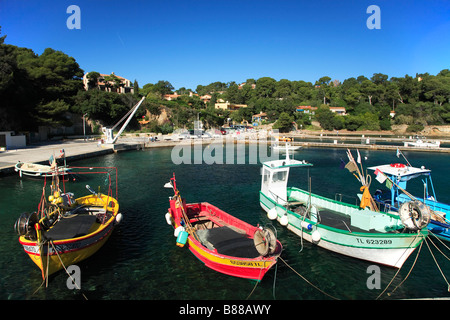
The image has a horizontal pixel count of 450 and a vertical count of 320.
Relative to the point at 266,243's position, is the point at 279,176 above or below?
above

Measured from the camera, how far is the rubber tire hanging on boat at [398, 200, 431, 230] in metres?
10.6

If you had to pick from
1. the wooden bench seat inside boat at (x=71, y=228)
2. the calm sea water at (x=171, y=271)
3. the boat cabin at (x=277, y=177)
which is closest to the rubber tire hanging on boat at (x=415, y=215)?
the calm sea water at (x=171, y=271)

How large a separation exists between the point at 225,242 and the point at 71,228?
637cm

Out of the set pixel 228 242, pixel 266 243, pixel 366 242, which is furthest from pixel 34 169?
pixel 366 242

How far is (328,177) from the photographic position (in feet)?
97.6

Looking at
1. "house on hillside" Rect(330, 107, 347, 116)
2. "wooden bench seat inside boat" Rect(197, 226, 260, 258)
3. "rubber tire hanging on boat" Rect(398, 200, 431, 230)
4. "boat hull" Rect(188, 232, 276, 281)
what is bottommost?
"boat hull" Rect(188, 232, 276, 281)

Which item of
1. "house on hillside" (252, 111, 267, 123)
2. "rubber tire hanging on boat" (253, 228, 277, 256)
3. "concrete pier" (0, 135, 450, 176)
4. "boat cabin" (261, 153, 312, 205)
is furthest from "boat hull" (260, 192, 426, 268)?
"house on hillside" (252, 111, 267, 123)

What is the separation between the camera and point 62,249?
10.6 meters

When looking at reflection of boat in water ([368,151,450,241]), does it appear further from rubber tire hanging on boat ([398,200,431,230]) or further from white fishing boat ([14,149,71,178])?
white fishing boat ([14,149,71,178])

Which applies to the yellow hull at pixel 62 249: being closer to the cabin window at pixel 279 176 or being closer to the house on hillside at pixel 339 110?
the cabin window at pixel 279 176

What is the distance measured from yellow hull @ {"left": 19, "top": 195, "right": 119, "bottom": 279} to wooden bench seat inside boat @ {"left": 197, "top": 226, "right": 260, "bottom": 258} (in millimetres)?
4385

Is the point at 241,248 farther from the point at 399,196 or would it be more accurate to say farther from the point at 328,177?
the point at 328,177

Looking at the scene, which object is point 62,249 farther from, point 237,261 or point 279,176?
point 279,176

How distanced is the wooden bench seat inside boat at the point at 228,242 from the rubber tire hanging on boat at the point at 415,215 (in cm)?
608
